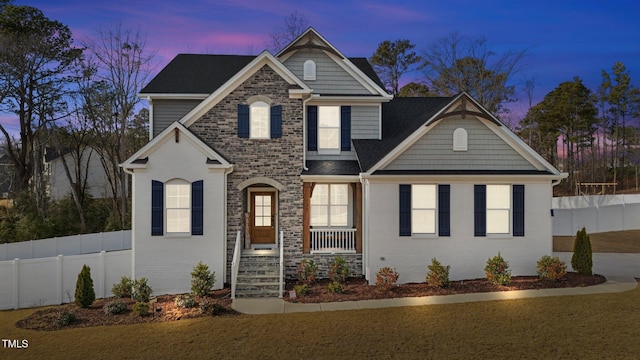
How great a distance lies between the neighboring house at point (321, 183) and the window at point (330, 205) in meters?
0.20

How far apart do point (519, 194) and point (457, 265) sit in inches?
136

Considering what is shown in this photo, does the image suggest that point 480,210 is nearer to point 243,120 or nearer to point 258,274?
point 258,274

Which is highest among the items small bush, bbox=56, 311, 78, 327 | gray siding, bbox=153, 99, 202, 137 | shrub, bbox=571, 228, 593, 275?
gray siding, bbox=153, 99, 202, 137

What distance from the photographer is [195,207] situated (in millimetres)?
14883

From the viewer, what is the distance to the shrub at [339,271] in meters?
14.7

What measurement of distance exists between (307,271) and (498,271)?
655 cm

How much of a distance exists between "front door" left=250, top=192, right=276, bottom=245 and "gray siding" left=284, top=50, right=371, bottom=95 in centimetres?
492

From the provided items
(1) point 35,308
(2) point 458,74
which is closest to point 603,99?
(2) point 458,74

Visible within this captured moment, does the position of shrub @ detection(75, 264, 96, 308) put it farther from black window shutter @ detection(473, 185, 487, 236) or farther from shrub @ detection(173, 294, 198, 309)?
black window shutter @ detection(473, 185, 487, 236)

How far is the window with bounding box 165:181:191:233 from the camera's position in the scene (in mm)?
14867

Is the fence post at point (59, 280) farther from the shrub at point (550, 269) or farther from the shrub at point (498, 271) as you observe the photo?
the shrub at point (550, 269)

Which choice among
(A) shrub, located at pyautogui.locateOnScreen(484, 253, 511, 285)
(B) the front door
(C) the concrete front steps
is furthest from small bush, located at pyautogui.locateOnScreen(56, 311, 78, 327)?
(A) shrub, located at pyautogui.locateOnScreen(484, 253, 511, 285)

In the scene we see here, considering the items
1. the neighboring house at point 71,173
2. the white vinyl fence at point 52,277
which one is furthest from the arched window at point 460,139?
the neighboring house at point 71,173

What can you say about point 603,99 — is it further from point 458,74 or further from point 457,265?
point 457,265
